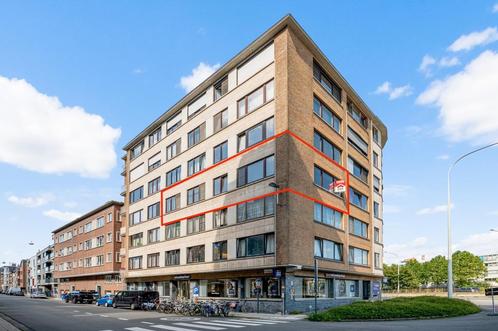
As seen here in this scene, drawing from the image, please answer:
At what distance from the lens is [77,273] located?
83188 mm

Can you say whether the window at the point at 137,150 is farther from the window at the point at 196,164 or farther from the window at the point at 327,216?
the window at the point at 327,216

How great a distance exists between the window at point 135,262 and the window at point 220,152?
20.6 meters

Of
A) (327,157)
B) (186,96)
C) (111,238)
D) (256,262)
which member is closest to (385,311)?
(256,262)

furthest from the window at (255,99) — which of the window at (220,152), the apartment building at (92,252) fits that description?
the apartment building at (92,252)

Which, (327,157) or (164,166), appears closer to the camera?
(327,157)

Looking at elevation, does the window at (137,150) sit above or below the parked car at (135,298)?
above

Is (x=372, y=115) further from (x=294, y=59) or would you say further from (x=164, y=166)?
(x=164, y=166)

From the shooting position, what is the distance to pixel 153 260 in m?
49.8

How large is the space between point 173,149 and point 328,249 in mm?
20689

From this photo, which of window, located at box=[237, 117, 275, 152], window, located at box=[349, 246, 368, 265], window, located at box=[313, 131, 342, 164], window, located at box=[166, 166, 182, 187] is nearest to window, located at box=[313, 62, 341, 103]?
window, located at box=[313, 131, 342, 164]

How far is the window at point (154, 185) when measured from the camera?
5106cm

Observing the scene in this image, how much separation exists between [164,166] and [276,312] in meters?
24.6

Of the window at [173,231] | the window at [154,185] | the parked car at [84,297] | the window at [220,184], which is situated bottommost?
the parked car at [84,297]

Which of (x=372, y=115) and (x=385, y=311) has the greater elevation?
(x=372, y=115)
